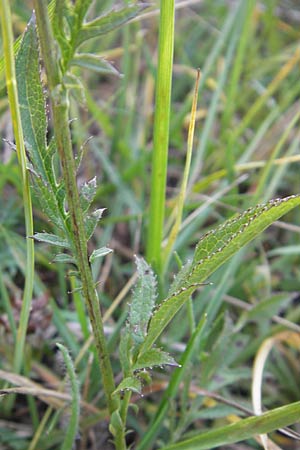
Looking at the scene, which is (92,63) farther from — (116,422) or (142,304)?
(116,422)

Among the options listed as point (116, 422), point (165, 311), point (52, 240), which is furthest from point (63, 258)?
point (116, 422)

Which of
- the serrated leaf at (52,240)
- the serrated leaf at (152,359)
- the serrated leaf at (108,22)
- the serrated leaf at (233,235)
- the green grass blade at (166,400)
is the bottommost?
the green grass blade at (166,400)

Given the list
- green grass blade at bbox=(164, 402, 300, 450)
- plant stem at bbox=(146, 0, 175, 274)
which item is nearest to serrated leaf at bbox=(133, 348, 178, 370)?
green grass blade at bbox=(164, 402, 300, 450)

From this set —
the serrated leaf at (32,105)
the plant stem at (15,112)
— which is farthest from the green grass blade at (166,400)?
the serrated leaf at (32,105)

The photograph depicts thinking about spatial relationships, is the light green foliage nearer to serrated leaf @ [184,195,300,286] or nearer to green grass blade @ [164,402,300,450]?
serrated leaf @ [184,195,300,286]

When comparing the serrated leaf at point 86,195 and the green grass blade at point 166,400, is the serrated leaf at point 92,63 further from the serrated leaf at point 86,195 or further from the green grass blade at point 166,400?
the green grass blade at point 166,400

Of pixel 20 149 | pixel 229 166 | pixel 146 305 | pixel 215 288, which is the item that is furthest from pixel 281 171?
pixel 20 149
